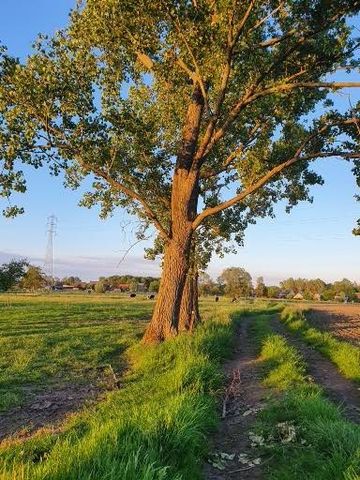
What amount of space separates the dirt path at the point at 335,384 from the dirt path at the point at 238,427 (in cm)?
156

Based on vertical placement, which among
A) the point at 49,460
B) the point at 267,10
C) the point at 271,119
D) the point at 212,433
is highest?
the point at 267,10

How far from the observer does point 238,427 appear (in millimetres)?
9016

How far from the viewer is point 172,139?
91.8 feet

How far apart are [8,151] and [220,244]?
2275cm

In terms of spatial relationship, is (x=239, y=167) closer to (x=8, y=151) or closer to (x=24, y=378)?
(x=8, y=151)

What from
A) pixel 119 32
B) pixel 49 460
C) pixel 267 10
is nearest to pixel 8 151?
pixel 119 32

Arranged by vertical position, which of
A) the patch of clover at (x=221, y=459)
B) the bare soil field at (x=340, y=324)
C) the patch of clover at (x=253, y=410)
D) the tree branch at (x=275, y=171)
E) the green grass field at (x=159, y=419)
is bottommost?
the patch of clover at (x=221, y=459)

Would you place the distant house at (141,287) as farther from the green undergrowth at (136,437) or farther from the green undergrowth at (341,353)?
the green undergrowth at (136,437)

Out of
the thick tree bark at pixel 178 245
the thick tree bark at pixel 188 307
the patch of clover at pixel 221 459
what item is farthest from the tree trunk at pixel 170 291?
the patch of clover at pixel 221 459

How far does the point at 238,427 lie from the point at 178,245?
1087 cm

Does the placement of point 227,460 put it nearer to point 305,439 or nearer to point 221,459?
point 221,459

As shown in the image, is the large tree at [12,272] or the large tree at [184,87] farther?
the large tree at [12,272]

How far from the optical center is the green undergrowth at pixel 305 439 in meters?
5.89

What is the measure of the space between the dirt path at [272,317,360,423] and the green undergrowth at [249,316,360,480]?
2.39 ft
